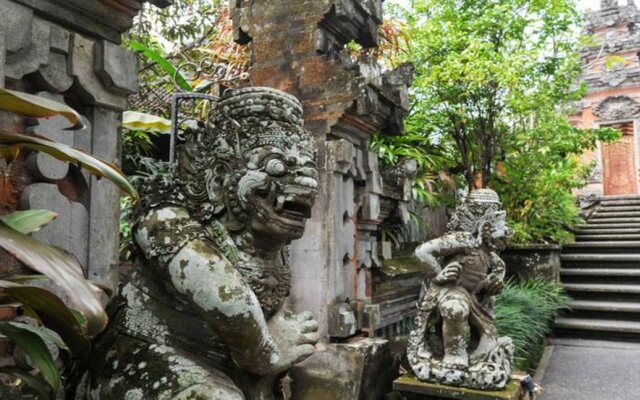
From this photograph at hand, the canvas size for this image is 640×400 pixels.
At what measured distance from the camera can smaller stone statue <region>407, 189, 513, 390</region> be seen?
10.2 feet

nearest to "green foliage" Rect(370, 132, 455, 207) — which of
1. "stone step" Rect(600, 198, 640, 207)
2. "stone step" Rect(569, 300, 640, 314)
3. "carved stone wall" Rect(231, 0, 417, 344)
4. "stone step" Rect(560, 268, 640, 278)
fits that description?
"carved stone wall" Rect(231, 0, 417, 344)

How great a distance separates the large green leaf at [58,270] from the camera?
3.08ft

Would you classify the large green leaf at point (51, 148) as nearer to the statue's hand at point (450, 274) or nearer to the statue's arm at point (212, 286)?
the statue's arm at point (212, 286)

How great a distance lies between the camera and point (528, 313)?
582 cm

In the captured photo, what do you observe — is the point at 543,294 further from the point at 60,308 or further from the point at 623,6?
the point at 623,6

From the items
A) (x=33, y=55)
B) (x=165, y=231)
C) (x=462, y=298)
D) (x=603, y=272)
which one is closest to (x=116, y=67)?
(x=33, y=55)

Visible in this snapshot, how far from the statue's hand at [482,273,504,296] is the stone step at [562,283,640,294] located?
15.9 ft

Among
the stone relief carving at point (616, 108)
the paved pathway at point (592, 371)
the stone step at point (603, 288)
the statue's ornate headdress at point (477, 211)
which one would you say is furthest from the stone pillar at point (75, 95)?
the stone relief carving at point (616, 108)

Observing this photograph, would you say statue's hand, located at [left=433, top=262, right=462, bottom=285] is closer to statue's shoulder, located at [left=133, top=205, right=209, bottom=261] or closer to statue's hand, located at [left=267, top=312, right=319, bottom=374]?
statue's hand, located at [left=267, top=312, right=319, bottom=374]

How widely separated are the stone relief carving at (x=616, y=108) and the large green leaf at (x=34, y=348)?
57.9ft

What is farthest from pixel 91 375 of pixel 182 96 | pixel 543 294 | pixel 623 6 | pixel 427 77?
pixel 623 6

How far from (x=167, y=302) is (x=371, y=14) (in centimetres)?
274

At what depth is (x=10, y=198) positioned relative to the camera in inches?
61.4

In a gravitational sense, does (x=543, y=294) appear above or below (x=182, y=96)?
below
